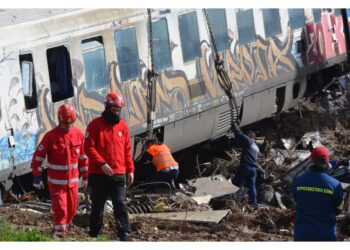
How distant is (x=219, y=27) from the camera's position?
21391 mm

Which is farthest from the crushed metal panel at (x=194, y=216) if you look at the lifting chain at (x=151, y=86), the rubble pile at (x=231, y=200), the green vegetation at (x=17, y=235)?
the lifting chain at (x=151, y=86)

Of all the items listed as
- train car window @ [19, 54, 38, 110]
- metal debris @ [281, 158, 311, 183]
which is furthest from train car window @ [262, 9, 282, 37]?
train car window @ [19, 54, 38, 110]

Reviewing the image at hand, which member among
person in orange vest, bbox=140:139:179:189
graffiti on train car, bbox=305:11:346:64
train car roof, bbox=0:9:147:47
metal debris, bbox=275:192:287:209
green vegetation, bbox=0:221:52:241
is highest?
train car roof, bbox=0:9:147:47

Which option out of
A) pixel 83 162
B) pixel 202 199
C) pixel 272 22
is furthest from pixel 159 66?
pixel 83 162

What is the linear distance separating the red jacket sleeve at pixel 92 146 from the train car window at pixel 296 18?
10215 mm

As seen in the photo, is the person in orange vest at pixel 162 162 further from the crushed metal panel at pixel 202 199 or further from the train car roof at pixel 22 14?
the train car roof at pixel 22 14

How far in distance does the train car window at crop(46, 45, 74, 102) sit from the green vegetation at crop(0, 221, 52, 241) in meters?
4.79

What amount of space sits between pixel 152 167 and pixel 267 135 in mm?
4027

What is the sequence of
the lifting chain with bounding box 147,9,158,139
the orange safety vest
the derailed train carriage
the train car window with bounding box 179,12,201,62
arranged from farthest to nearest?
1. the train car window with bounding box 179,12,201,62
2. the lifting chain with bounding box 147,9,158,139
3. the orange safety vest
4. the derailed train carriage

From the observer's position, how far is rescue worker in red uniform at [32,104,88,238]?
13891 mm

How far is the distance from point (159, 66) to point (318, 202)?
26.4ft

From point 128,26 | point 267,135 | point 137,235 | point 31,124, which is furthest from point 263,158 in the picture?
point 137,235

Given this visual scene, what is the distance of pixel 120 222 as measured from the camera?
14.1 m

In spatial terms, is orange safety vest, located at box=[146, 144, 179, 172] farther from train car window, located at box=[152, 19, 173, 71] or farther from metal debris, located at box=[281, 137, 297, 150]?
metal debris, located at box=[281, 137, 297, 150]
